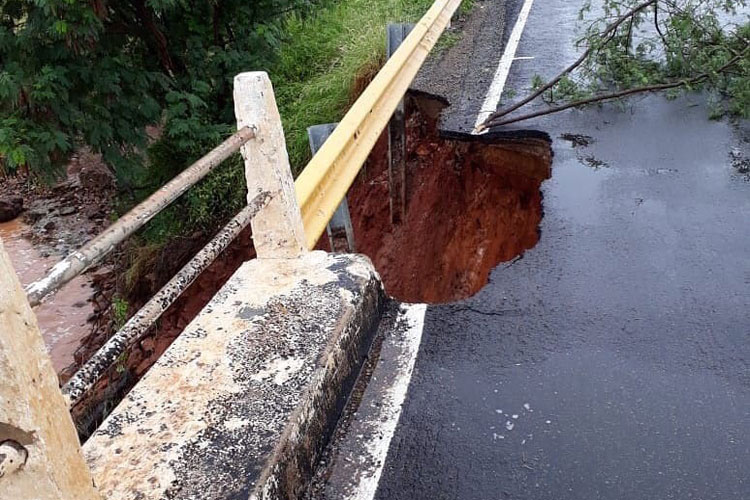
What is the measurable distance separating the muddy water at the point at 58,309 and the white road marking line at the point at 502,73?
6.67 m

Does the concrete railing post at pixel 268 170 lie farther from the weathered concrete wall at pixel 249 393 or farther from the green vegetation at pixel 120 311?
the green vegetation at pixel 120 311

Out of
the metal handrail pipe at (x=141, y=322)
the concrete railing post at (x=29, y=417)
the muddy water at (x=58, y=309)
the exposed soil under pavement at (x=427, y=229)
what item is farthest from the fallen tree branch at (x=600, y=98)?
the muddy water at (x=58, y=309)

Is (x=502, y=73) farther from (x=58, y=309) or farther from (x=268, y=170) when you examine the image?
(x=58, y=309)

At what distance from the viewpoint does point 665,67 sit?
6.39 m

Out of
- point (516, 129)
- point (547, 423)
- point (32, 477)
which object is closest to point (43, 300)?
point (32, 477)

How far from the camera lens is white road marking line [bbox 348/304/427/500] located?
243cm

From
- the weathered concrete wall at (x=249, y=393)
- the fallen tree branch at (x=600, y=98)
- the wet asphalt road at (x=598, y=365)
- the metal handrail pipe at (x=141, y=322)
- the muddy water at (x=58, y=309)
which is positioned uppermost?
the metal handrail pipe at (x=141, y=322)

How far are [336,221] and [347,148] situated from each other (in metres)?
Answer: 1.14

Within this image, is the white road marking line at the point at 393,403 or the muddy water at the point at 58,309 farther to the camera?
the muddy water at the point at 58,309

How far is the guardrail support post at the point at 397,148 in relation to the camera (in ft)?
22.0

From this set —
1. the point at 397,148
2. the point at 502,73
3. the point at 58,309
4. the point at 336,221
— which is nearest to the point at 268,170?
the point at 336,221

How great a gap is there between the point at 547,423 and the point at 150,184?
23.5ft

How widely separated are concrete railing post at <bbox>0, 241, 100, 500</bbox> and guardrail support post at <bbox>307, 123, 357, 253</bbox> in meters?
2.97

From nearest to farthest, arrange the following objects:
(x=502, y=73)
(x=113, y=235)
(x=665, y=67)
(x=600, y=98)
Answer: (x=113, y=235) → (x=600, y=98) → (x=665, y=67) → (x=502, y=73)
